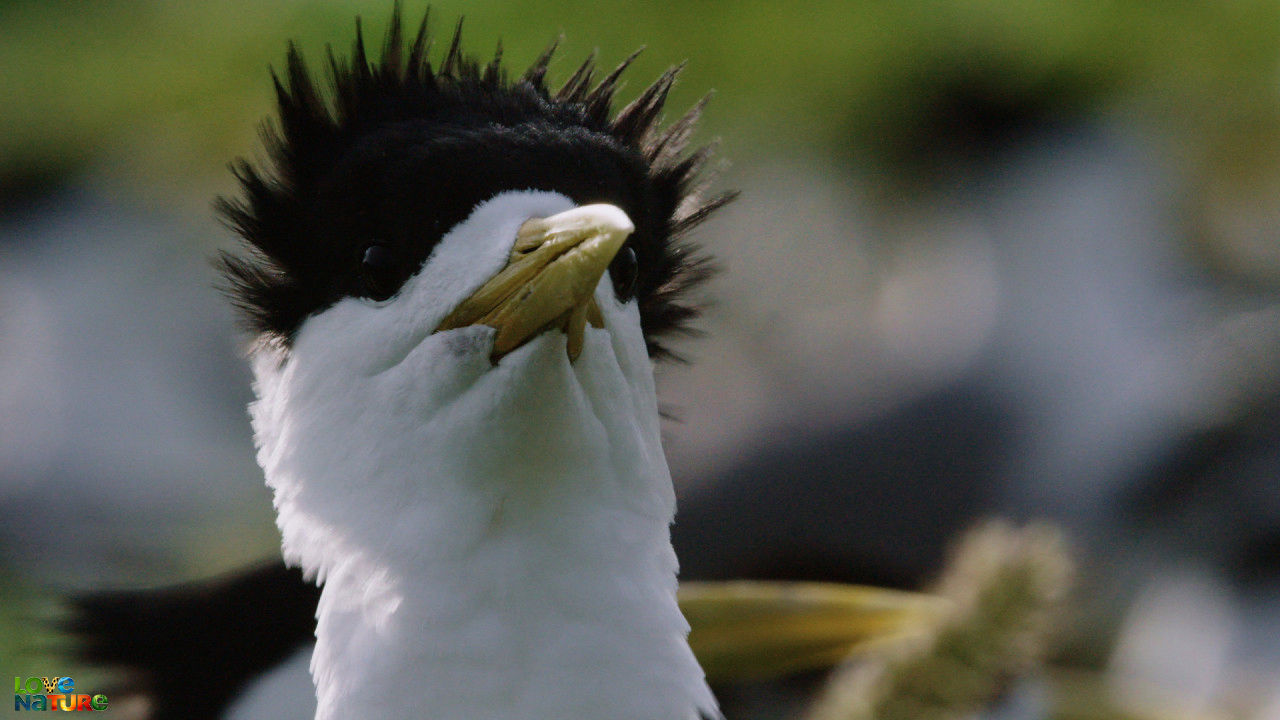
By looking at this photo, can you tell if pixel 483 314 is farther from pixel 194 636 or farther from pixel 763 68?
pixel 763 68

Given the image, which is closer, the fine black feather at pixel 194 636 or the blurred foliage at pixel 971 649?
the blurred foliage at pixel 971 649

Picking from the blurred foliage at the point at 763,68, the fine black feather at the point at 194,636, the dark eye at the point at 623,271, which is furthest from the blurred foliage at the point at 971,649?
the blurred foliage at the point at 763,68

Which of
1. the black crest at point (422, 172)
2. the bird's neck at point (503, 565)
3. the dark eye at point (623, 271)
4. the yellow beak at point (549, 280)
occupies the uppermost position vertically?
the black crest at point (422, 172)

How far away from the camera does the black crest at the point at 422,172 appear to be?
929mm

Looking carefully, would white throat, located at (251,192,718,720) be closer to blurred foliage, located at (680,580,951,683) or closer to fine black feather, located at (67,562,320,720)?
blurred foliage, located at (680,580,951,683)

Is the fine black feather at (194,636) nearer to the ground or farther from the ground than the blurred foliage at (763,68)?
nearer to the ground

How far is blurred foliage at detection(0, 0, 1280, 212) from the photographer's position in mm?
2328

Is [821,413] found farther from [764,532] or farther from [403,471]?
[403,471]

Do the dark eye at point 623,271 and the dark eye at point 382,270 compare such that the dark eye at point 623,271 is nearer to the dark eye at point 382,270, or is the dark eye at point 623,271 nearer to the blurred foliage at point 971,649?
the dark eye at point 382,270

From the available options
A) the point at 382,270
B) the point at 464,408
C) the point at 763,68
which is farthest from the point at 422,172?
the point at 763,68

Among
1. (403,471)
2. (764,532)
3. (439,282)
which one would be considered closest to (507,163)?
(439,282)

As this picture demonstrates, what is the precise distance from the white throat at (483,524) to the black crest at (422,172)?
3cm

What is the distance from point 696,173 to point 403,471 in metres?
0.43

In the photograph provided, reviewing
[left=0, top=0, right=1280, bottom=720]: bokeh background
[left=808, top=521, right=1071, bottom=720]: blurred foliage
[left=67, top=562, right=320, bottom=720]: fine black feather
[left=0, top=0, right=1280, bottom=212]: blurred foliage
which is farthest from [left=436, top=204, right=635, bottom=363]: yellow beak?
[left=0, top=0, right=1280, bottom=212]: blurred foliage
